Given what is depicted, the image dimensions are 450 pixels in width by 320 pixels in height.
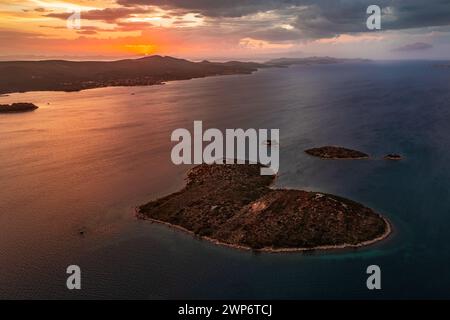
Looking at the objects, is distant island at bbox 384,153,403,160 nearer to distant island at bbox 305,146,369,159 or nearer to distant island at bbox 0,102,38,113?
distant island at bbox 305,146,369,159

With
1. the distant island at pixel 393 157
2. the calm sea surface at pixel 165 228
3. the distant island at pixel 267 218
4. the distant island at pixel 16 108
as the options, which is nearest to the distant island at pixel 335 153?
the calm sea surface at pixel 165 228

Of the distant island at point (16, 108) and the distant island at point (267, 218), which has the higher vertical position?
the distant island at point (16, 108)

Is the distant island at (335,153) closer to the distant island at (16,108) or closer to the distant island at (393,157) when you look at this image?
the distant island at (393,157)

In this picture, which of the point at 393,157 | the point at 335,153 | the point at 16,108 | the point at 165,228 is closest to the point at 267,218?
the point at 165,228

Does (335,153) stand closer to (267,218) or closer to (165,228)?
(267,218)

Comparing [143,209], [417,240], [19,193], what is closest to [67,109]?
[19,193]

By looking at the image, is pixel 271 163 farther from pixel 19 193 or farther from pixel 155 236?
pixel 19 193

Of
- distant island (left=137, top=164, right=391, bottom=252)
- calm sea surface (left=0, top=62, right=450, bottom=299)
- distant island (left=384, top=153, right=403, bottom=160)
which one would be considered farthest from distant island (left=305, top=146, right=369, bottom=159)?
distant island (left=137, top=164, right=391, bottom=252)
